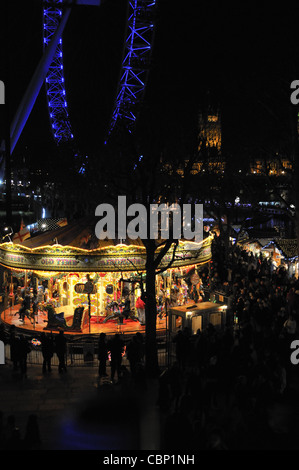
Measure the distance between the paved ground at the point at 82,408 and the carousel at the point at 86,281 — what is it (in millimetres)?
3406

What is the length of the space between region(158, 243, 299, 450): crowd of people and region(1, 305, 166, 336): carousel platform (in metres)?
3.86

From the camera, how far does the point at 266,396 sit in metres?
8.79

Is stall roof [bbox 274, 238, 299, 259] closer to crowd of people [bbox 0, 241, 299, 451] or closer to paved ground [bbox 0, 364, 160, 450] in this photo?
crowd of people [bbox 0, 241, 299, 451]

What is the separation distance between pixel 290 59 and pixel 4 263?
1249 cm

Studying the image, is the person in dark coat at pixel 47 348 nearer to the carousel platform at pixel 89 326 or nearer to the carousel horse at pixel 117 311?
the carousel platform at pixel 89 326

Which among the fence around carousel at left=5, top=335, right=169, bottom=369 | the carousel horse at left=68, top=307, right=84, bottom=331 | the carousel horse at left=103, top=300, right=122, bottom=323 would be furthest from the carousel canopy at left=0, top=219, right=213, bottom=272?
the fence around carousel at left=5, top=335, right=169, bottom=369

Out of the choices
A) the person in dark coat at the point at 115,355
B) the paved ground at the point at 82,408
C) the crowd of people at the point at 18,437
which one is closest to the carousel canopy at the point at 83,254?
the person in dark coat at the point at 115,355

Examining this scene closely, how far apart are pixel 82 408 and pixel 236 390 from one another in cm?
332

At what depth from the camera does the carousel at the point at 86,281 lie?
50.3ft

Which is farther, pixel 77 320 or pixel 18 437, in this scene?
pixel 77 320

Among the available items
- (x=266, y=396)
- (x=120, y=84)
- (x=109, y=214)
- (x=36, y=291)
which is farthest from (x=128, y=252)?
(x=120, y=84)

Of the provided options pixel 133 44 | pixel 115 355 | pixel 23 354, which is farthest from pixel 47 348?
pixel 133 44

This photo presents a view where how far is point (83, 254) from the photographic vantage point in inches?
599

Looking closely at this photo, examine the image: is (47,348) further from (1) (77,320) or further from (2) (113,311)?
(2) (113,311)
